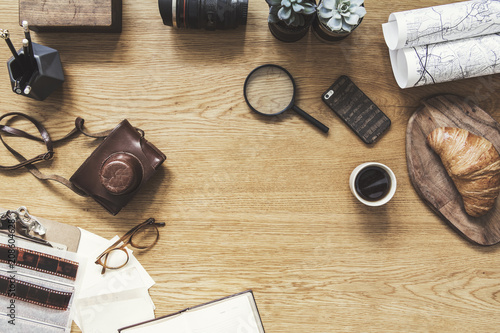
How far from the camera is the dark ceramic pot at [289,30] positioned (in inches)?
38.7

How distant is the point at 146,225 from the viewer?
1061mm

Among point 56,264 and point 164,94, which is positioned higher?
point 164,94

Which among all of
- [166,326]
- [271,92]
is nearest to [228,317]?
[166,326]

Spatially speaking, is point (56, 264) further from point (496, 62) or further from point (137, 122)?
point (496, 62)

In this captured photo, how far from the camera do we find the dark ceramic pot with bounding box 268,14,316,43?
0.98 metres

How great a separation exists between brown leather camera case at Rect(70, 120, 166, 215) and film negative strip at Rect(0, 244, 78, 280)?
215 millimetres

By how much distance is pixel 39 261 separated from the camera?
3.42 ft

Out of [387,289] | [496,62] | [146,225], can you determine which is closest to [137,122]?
[146,225]

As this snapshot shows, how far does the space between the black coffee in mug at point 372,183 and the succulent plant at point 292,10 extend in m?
0.46

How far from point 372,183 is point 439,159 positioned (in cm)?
23

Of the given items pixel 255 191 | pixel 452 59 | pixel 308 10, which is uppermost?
pixel 308 10

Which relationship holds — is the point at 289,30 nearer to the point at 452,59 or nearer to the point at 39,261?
the point at 452,59

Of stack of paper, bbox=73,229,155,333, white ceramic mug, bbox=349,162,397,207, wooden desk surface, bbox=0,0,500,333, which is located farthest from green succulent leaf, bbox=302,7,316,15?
stack of paper, bbox=73,229,155,333

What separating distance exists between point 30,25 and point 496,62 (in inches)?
52.4
